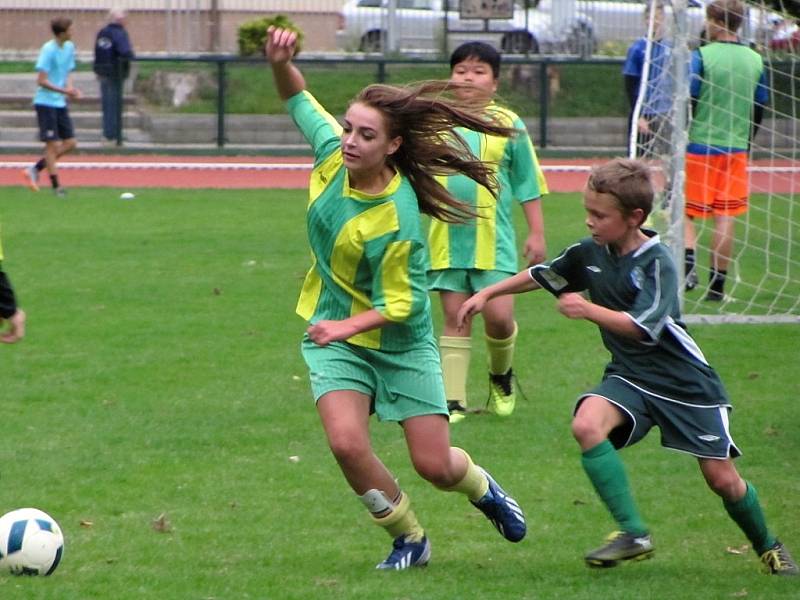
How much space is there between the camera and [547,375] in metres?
8.18

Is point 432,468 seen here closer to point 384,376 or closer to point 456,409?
point 384,376

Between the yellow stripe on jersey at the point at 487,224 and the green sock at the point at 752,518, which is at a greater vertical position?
the yellow stripe on jersey at the point at 487,224

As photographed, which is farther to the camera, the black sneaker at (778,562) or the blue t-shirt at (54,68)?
the blue t-shirt at (54,68)

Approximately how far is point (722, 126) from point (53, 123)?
31.8 feet

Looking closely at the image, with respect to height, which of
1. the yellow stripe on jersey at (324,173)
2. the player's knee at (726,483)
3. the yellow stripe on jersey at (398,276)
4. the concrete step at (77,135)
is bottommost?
the concrete step at (77,135)

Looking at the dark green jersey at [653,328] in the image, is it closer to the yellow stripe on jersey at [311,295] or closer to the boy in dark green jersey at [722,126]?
the yellow stripe on jersey at [311,295]

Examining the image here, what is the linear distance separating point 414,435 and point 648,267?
3.11 ft

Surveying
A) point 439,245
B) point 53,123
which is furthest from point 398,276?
point 53,123

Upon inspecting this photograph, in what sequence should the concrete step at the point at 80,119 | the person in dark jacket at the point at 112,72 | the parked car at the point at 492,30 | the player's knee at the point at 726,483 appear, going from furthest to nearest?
the parked car at the point at 492,30
the concrete step at the point at 80,119
the person in dark jacket at the point at 112,72
the player's knee at the point at 726,483

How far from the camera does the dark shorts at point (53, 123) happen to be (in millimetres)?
17188

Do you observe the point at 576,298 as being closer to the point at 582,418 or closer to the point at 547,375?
the point at 582,418

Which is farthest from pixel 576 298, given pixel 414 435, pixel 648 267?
pixel 414 435

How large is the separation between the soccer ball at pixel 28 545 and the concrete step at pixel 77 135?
1823 cm

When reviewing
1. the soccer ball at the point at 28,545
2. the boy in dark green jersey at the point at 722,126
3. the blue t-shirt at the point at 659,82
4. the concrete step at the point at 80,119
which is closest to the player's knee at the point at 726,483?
the soccer ball at the point at 28,545
